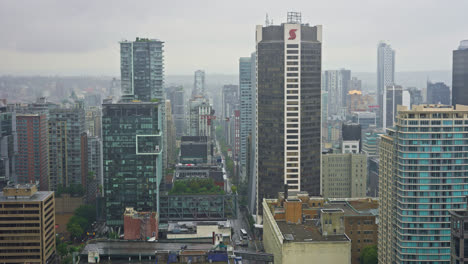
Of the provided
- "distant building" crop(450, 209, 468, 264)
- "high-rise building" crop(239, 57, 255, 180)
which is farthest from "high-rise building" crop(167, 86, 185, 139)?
"distant building" crop(450, 209, 468, 264)

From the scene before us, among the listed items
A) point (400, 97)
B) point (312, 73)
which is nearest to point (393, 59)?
point (400, 97)

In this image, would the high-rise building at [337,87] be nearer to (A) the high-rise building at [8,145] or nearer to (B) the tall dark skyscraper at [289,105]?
(B) the tall dark skyscraper at [289,105]

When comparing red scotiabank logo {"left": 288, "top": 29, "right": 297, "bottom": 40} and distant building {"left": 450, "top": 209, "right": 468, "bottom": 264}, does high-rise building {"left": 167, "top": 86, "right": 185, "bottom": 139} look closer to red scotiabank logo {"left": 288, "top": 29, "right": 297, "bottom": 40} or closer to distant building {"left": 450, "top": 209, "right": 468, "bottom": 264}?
red scotiabank logo {"left": 288, "top": 29, "right": 297, "bottom": 40}

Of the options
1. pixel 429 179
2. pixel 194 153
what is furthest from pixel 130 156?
pixel 194 153

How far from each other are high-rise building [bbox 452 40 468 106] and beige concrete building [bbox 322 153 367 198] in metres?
7.06

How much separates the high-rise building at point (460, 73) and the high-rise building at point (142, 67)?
61.1 ft

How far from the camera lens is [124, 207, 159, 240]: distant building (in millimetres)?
26625

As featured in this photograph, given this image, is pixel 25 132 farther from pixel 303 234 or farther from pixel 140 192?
pixel 303 234

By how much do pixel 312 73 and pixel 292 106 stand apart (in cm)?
192

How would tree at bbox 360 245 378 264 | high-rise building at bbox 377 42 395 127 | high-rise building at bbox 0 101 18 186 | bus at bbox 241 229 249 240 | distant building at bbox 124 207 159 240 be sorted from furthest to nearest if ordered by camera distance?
high-rise building at bbox 377 42 395 127, high-rise building at bbox 0 101 18 186, bus at bbox 241 229 249 240, distant building at bbox 124 207 159 240, tree at bbox 360 245 378 264

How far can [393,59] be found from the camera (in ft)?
263

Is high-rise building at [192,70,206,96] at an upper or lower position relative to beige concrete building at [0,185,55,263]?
upper

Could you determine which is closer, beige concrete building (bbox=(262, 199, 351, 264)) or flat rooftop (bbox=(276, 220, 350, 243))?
beige concrete building (bbox=(262, 199, 351, 264))

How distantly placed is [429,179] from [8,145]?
22.0 meters
